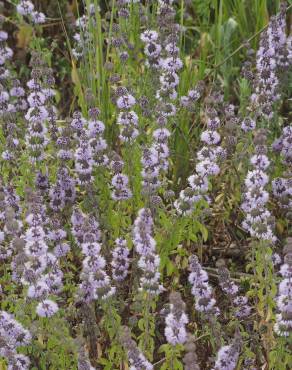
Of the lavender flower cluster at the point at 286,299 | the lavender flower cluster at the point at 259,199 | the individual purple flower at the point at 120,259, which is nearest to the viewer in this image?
the lavender flower cluster at the point at 286,299

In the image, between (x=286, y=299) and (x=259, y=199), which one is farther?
(x=259, y=199)

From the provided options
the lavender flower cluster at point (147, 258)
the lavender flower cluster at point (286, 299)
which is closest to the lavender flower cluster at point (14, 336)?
the lavender flower cluster at point (147, 258)

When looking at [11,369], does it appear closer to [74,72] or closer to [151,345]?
[151,345]

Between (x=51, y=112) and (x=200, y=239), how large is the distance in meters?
0.99

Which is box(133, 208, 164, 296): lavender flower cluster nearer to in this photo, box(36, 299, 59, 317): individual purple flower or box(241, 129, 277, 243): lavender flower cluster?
box(36, 299, 59, 317): individual purple flower

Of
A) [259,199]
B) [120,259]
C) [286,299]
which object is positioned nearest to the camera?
[286,299]

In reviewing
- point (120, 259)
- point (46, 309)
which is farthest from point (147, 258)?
point (120, 259)

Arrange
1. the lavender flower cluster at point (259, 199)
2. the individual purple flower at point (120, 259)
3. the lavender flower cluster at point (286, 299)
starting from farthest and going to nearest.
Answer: the individual purple flower at point (120, 259), the lavender flower cluster at point (259, 199), the lavender flower cluster at point (286, 299)

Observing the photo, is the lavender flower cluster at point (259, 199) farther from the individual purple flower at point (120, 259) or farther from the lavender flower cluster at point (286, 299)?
the individual purple flower at point (120, 259)

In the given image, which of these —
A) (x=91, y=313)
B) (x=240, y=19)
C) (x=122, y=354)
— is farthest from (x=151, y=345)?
(x=240, y=19)

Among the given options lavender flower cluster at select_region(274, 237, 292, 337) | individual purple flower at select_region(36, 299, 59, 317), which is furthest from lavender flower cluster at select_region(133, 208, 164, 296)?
lavender flower cluster at select_region(274, 237, 292, 337)

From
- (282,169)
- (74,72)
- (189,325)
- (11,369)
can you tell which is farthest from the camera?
(74,72)

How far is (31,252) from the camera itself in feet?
9.09

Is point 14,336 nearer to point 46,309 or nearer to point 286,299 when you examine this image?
point 46,309
